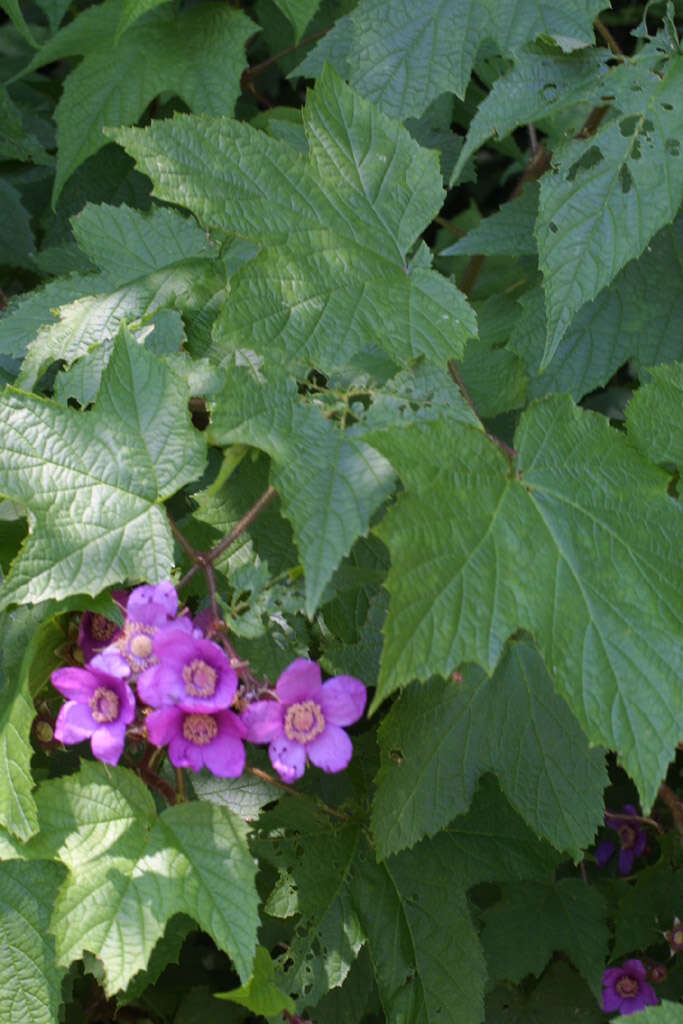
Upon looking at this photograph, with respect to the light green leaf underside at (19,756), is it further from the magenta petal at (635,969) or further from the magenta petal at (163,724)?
the magenta petal at (635,969)

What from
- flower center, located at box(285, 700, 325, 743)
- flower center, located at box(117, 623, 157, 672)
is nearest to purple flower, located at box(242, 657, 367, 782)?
flower center, located at box(285, 700, 325, 743)

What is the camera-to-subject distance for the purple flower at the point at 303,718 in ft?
4.18

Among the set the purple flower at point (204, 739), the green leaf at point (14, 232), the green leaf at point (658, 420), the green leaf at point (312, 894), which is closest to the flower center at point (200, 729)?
the purple flower at point (204, 739)

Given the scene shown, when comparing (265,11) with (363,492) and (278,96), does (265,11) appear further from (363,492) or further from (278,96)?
(363,492)

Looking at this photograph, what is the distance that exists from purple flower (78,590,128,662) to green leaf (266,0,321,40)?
1.21 m

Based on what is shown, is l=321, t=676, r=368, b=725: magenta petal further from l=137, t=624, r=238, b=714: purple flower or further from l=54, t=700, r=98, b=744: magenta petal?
l=54, t=700, r=98, b=744: magenta petal

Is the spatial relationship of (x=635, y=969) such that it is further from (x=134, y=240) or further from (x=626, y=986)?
(x=134, y=240)

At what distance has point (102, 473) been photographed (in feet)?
4.39

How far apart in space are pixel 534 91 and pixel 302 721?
103 cm

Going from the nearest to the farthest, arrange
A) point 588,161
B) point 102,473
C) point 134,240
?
point 102,473 → point 588,161 → point 134,240

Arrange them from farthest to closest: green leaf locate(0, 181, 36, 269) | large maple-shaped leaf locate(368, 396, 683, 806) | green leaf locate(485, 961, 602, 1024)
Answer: green leaf locate(0, 181, 36, 269) → green leaf locate(485, 961, 602, 1024) → large maple-shaped leaf locate(368, 396, 683, 806)

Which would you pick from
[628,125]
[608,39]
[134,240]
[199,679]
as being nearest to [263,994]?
[199,679]

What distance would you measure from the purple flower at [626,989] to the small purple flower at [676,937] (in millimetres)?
169

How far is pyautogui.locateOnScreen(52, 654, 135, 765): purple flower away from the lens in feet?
4.15
